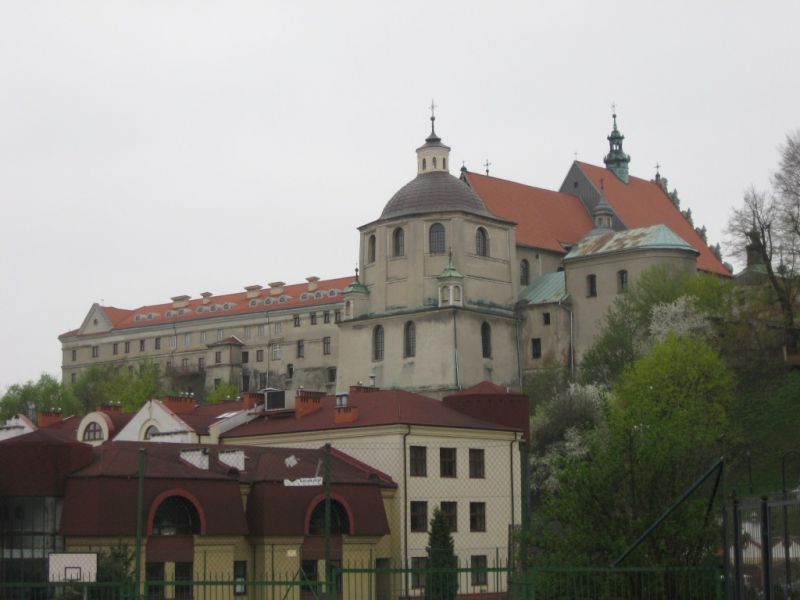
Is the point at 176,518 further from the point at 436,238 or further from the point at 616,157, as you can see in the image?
the point at 616,157

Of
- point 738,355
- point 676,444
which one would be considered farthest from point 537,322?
point 676,444

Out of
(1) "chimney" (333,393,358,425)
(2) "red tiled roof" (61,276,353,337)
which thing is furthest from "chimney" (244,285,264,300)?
(1) "chimney" (333,393,358,425)

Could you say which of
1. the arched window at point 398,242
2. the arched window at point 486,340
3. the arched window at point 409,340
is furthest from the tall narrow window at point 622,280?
the arched window at point 398,242

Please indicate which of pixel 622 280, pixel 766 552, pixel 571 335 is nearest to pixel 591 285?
pixel 622 280

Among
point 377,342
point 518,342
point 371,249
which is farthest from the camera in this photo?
point 371,249

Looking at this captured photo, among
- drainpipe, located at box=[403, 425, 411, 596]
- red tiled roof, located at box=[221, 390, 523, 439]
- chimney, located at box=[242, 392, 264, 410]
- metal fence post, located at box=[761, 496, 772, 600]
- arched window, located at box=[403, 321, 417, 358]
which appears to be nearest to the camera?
metal fence post, located at box=[761, 496, 772, 600]

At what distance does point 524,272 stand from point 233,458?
60862mm

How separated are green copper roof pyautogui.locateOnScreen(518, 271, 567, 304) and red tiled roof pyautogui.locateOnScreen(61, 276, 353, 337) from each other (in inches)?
1539

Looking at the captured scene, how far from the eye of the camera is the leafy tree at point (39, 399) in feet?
404

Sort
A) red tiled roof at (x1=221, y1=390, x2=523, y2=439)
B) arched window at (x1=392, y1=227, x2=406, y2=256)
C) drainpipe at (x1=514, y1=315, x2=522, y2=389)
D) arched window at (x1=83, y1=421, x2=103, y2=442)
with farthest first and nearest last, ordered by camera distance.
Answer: arched window at (x1=392, y1=227, x2=406, y2=256), drainpipe at (x1=514, y1=315, x2=522, y2=389), arched window at (x1=83, y1=421, x2=103, y2=442), red tiled roof at (x1=221, y1=390, x2=523, y2=439)

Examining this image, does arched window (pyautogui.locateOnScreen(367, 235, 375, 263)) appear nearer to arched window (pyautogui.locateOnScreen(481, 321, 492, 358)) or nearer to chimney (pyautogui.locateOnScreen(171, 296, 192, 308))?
arched window (pyautogui.locateOnScreen(481, 321, 492, 358))

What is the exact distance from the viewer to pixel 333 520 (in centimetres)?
4775

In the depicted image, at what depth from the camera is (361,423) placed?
54156mm

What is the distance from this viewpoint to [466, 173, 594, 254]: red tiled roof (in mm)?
110125
